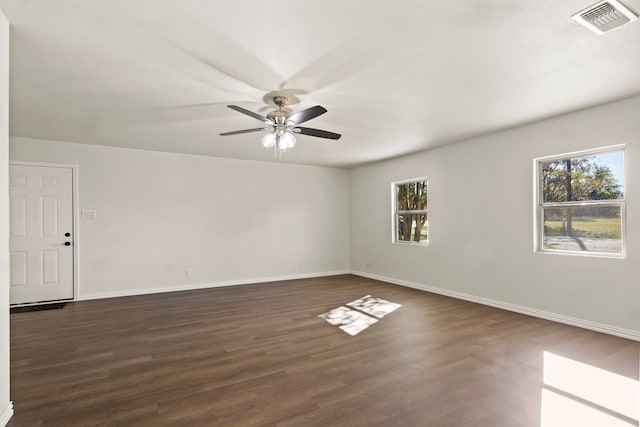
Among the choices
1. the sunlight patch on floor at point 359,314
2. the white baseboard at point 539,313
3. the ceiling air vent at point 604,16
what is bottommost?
the sunlight patch on floor at point 359,314

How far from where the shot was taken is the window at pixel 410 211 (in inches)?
238

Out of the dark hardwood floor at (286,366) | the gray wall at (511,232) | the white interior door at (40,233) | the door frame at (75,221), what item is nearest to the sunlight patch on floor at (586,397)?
the dark hardwood floor at (286,366)

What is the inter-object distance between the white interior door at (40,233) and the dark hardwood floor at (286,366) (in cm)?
71

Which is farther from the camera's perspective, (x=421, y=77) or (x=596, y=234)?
(x=596, y=234)

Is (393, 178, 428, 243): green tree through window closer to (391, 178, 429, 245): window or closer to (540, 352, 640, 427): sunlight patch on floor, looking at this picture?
(391, 178, 429, 245): window

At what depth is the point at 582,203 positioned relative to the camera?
150 inches

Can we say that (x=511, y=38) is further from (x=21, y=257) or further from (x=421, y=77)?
(x=21, y=257)

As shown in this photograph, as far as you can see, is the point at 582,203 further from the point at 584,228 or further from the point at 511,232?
Answer: the point at 511,232

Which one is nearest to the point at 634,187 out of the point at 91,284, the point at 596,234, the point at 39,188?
the point at 596,234

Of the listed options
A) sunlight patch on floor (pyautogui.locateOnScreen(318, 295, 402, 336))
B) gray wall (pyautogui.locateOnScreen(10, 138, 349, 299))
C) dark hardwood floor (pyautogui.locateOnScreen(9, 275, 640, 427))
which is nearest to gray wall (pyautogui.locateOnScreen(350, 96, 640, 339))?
dark hardwood floor (pyautogui.locateOnScreen(9, 275, 640, 427))

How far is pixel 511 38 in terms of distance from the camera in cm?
229

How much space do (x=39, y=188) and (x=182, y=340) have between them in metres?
3.68

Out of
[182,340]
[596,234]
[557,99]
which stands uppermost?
[557,99]
